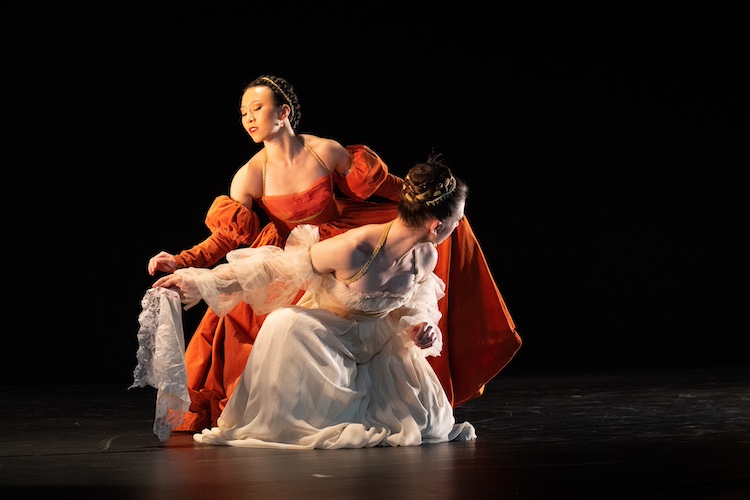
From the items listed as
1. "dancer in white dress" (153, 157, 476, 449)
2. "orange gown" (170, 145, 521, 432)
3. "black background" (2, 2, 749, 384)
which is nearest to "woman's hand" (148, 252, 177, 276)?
"dancer in white dress" (153, 157, 476, 449)

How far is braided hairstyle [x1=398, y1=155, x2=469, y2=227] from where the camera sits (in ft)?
10.5

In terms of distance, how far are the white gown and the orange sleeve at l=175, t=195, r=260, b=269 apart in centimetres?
16

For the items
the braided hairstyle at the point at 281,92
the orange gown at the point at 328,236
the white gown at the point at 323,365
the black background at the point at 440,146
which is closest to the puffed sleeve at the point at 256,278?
the white gown at the point at 323,365

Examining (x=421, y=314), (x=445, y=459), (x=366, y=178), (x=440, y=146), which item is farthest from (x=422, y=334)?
(x=440, y=146)

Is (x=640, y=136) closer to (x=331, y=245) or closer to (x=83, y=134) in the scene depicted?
(x=83, y=134)

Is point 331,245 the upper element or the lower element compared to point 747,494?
upper

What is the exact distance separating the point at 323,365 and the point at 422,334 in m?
0.30

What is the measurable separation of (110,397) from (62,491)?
2.41 m

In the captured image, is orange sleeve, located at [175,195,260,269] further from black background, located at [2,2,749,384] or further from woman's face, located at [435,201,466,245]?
black background, located at [2,2,749,384]

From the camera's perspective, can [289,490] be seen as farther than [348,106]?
No

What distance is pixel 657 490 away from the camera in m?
2.38

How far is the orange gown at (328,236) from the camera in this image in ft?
11.9

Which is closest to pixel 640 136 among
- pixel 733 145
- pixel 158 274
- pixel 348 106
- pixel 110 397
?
pixel 733 145

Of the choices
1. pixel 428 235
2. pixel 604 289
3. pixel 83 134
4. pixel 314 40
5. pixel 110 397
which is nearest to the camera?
pixel 428 235
